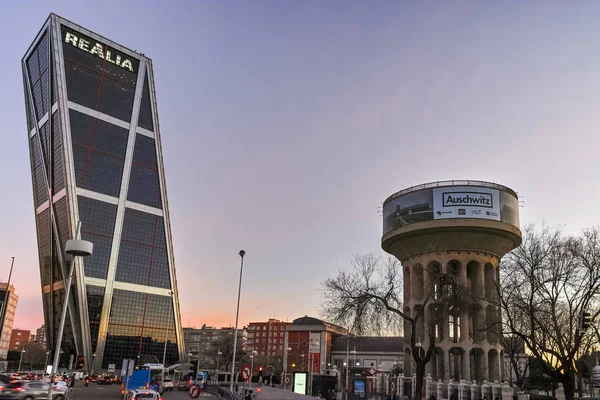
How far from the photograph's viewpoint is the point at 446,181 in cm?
5156

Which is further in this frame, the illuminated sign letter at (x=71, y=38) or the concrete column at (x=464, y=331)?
the illuminated sign letter at (x=71, y=38)

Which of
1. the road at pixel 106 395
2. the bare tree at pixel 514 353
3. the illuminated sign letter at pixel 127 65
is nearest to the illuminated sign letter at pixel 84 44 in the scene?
the illuminated sign letter at pixel 127 65

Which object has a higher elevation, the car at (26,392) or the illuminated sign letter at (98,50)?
the illuminated sign letter at (98,50)

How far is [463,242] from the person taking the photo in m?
49.5

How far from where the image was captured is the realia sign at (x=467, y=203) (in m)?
48.7

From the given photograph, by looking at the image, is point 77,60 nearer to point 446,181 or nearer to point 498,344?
point 446,181

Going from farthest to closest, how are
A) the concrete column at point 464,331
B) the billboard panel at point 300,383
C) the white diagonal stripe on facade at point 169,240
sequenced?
the white diagonal stripe on facade at point 169,240 < the concrete column at point 464,331 < the billboard panel at point 300,383

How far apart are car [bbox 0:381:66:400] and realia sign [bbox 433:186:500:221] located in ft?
117

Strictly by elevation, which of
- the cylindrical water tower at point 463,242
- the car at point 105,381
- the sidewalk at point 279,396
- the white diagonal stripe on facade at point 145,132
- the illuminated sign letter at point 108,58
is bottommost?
the car at point 105,381

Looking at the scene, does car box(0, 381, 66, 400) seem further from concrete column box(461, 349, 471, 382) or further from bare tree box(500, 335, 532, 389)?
concrete column box(461, 349, 471, 382)

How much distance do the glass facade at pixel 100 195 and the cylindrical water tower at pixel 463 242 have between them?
57119 mm

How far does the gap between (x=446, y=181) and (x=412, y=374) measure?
20627 millimetres

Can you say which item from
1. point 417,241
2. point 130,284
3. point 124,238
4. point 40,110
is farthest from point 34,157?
point 417,241

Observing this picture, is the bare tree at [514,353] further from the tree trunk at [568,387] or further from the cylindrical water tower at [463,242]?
the tree trunk at [568,387]
